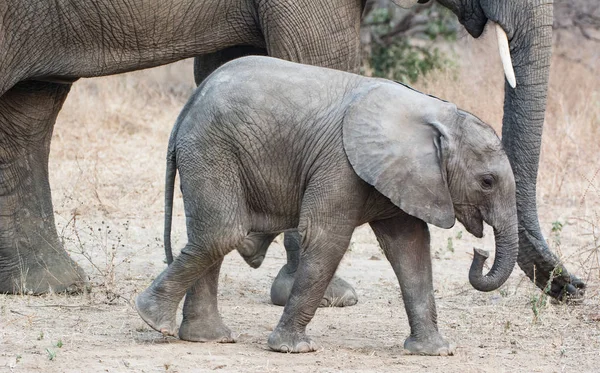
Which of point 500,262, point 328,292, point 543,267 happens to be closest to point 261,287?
point 328,292

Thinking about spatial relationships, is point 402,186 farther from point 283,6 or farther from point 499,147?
point 283,6

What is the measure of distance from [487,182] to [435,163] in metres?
A: 0.22

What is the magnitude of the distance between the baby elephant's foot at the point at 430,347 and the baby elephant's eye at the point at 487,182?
2.12 feet

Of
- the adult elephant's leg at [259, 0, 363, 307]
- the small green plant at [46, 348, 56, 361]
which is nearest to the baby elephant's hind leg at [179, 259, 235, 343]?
the small green plant at [46, 348, 56, 361]

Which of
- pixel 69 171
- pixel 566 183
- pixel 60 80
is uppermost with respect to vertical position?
pixel 60 80

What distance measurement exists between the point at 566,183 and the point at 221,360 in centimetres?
500

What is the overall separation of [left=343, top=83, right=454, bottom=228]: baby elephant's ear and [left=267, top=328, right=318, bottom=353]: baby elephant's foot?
0.66m

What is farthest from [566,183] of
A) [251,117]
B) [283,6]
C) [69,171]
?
[251,117]

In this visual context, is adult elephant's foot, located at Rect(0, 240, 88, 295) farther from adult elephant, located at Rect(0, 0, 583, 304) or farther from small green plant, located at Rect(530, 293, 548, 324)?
small green plant, located at Rect(530, 293, 548, 324)

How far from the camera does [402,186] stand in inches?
181

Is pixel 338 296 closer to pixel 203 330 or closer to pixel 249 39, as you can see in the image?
pixel 203 330

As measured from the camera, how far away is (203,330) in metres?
4.96

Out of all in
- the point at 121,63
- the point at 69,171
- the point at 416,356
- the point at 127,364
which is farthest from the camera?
the point at 69,171

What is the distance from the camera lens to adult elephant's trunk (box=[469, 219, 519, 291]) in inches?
185
